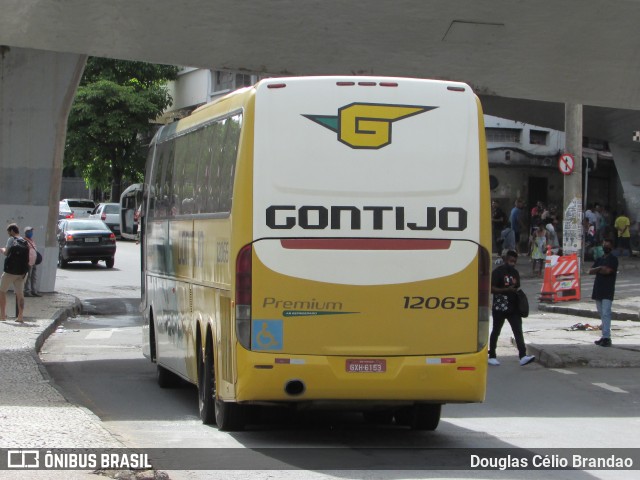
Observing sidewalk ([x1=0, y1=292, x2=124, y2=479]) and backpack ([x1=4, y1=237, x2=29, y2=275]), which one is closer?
sidewalk ([x1=0, y1=292, x2=124, y2=479])

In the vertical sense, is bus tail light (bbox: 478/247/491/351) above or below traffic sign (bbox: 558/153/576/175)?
below

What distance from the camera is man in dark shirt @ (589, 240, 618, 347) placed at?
61.7 feet

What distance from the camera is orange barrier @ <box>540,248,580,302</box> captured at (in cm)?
2684

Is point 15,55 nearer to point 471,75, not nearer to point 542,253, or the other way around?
point 471,75

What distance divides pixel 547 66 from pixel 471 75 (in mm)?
1261

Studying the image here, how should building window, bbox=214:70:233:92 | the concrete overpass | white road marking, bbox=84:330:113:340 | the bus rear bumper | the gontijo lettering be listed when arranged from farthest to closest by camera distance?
building window, bbox=214:70:233:92 < white road marking, bbox=84:330:113:340 < the concrete overpass < the gontijo lettering < the bus rear bumper

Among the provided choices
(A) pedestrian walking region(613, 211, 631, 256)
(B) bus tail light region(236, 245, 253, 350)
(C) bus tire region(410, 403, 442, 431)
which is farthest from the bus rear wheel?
(A) pedestrian walking region(613, 211, 631, 256)

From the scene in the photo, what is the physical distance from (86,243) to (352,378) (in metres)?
29.9

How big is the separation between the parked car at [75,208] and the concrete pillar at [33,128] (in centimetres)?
3116

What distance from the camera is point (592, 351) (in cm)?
1848

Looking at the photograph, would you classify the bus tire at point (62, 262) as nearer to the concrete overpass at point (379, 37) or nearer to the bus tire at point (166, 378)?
the concrete overpass at point (379, 37)

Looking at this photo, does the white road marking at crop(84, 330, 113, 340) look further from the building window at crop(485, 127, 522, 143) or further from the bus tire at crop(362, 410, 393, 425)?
the building window at crop(485, 127, 522, 143)

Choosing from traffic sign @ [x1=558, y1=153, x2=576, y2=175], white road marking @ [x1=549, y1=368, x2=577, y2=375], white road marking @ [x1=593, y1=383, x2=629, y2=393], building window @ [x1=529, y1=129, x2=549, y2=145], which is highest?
building window @ [x1=529, y1=129, x2=549, y2=145]

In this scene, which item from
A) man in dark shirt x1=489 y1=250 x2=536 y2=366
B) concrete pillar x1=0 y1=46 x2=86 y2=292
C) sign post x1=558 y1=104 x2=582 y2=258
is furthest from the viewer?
sign post x1=558 y1=104 x2=582 y2=258
